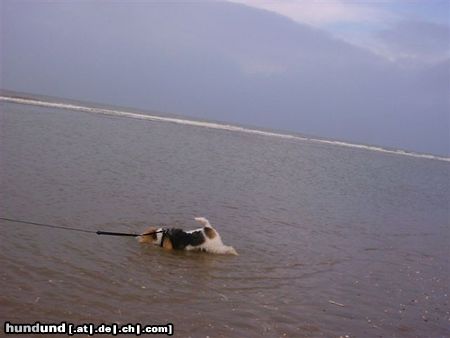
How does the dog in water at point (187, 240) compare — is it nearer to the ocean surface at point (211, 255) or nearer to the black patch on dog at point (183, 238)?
the black patch on dog at point (183, 238)

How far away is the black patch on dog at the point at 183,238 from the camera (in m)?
7.33

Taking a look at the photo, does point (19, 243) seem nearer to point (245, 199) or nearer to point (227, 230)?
point (227, 230)

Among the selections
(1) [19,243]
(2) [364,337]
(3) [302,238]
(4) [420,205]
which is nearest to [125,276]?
(1) [19,243]

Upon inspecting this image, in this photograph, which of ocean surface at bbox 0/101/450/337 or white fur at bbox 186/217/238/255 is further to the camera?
white fur at bbox 186/217/238/255

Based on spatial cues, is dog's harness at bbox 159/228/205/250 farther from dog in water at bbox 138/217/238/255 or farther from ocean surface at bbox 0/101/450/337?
ocean surface at bbox 0/101/450/337

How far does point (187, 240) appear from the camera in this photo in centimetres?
740

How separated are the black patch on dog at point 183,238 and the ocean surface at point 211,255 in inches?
7.3

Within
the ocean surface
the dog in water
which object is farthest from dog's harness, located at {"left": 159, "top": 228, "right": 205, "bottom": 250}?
the ocean surface

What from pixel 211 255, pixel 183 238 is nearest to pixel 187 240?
pixel 183 238

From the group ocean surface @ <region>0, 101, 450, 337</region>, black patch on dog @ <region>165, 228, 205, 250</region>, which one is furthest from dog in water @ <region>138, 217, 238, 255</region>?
ocean surface @ <region>0, 101, 450, 337</region>

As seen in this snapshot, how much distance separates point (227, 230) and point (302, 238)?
143cm

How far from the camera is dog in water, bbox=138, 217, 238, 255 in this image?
7320 mm

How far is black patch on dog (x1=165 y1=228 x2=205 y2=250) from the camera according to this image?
7.33m

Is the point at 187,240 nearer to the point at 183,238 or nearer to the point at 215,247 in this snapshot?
the point at 183,238
